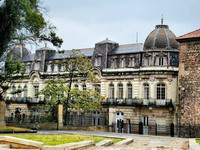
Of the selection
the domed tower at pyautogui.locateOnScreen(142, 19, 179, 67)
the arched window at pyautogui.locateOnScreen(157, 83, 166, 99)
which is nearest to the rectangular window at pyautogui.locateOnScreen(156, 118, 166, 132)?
the arched window at pyautogui.locateOnScreen(157, 83, 166, 99)

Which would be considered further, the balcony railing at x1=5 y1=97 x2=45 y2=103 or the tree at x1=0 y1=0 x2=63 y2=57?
the balcony railing at x1=5 y1=97 x2=45 y2=103

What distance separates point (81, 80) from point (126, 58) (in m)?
6.25

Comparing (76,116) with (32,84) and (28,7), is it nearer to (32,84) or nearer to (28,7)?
(32,84)

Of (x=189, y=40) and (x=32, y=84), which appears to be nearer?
(x=189, y=40)

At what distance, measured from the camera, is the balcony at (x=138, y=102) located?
138 ft

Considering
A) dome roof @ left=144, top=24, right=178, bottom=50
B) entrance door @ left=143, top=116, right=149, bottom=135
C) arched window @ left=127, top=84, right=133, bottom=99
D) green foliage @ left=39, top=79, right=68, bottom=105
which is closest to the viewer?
green foliage @ left=39, top=79, right=68, bottom=105

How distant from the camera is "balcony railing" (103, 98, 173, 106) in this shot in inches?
1654

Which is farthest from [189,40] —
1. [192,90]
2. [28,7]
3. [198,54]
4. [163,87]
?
[28,7]

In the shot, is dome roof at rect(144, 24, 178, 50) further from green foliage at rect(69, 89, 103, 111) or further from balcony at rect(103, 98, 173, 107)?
green foliage at rect(69, 89, 103, 111)

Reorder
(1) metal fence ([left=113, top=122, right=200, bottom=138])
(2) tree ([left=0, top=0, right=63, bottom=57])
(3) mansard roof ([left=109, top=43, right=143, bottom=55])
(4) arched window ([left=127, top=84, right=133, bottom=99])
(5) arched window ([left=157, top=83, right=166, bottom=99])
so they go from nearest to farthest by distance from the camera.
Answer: (2) tree ([left=0, top=0, right=63, bottom=57])
(1) metal fence ([left=113, top=122, right=200, bottom=138])
(5) arched window ([left=157, top=83, right=166, bottom=99])
(4) arched window ([left=127, top=84, right=133, bottom=99])
(3) mansard roof ([left=109, top=43, right=143, bottom=55])

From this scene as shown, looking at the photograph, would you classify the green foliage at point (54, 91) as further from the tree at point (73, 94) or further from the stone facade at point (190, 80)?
the stone facade at point (190, 80)

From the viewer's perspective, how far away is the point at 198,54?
32219 mm

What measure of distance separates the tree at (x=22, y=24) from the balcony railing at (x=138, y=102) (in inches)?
679

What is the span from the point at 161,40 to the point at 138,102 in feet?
24.8
